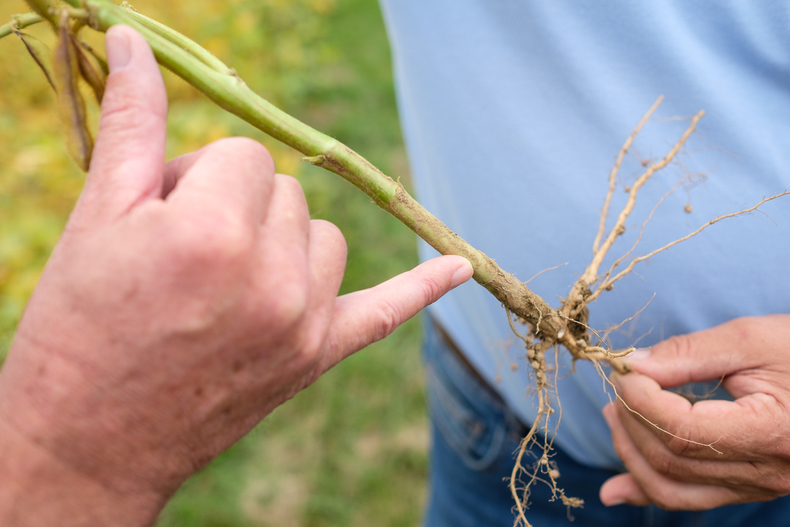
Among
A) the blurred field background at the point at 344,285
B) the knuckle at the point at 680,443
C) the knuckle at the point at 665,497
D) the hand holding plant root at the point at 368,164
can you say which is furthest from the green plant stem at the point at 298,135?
the blurred field background at the point at 344,285

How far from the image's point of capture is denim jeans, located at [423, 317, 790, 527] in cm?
114

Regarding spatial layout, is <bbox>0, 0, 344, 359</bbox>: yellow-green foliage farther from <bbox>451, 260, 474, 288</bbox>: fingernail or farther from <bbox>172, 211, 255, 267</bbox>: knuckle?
<bbox>451, 260, 474, 288</bbox>: fingernail

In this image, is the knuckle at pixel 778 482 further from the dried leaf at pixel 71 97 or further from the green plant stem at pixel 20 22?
the green plant stem at pixel 20 22

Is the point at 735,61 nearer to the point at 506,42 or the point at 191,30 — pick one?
the point at 506,42

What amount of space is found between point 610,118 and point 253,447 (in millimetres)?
2021

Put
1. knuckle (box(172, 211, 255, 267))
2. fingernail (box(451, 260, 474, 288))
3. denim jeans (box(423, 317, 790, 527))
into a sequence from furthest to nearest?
denim jeans (box(423, 317, 790, 527)), fingernail (box(451, 260, 474, 288)), knuckle (box(172, 211, 255, 267))

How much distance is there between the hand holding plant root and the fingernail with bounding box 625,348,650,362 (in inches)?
0.8

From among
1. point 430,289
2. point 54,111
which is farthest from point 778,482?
point 54,111

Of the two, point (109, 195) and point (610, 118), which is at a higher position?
point (610, 118)

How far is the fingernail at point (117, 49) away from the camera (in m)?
0.58

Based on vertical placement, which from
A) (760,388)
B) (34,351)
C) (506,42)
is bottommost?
Answer: (34,351)

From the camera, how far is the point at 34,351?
0.54m

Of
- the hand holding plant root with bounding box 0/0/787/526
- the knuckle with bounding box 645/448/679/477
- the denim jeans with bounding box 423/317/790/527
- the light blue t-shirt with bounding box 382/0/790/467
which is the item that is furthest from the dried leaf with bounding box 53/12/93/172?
the knuckle with bounding box 645/448/679/477

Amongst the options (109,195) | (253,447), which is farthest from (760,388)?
(253,447)
